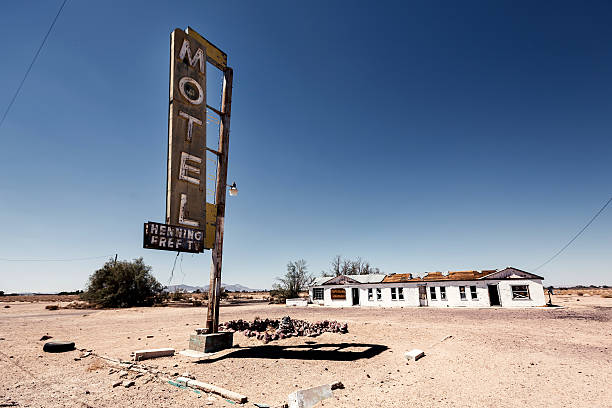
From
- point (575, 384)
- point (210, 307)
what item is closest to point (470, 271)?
point (575, 384)

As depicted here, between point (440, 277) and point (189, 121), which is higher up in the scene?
point (189, 121)

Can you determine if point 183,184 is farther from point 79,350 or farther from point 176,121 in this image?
point 79,350

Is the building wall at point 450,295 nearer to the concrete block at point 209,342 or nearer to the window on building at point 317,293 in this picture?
the window on building at point 317,293

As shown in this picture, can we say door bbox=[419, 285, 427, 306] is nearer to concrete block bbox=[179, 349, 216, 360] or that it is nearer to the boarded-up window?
the boarded-up window

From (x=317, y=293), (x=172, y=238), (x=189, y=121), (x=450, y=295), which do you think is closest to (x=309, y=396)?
(x=172, y=238)

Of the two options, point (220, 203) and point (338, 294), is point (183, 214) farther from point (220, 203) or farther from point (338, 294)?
point (338, 294)

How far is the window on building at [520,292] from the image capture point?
3051cm

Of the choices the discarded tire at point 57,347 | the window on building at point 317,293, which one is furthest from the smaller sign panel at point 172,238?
the window on building at point 317,293

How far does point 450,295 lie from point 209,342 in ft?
105

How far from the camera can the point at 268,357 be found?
9.71 meters

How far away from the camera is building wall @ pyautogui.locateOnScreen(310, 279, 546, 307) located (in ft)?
99.5

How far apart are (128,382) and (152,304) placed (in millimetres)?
44026

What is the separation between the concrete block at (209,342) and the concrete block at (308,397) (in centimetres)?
560

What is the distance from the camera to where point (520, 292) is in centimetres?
3081
